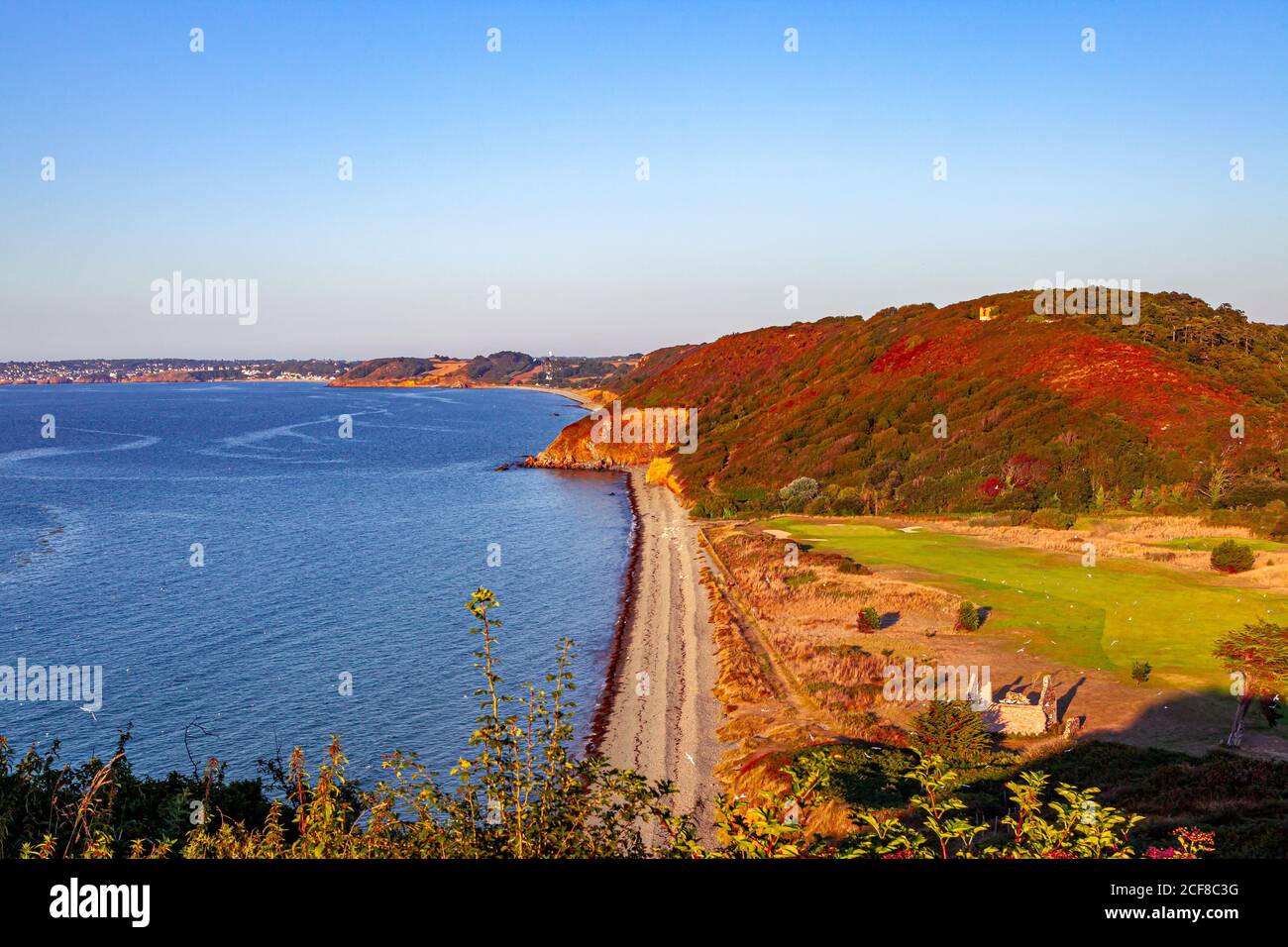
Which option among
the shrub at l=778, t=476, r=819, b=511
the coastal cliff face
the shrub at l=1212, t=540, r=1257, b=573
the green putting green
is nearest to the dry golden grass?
the green putting green

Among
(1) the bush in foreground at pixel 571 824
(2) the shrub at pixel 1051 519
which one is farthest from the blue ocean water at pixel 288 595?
(2) the shrub at pixel 1051 519

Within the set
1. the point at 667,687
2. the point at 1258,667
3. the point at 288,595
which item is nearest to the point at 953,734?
the point at 1258,667

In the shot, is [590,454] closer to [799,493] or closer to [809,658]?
[799,493]

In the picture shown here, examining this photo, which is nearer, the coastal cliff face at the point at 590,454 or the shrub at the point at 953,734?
the shrub at the point at 953,734

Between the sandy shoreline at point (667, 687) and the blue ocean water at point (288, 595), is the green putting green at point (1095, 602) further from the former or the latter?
the blue ocean water at point (288, 595)

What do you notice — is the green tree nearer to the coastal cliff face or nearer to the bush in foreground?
the bush in foreground
